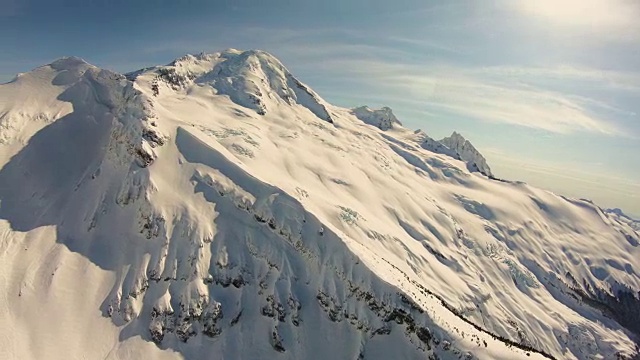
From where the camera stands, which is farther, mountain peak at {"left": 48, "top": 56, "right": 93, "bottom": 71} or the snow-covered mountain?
mountain peak at {"left": 48, "top": 56, "right": 93, "bottom": 71}

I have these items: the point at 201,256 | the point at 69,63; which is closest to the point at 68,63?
the point at 69,63

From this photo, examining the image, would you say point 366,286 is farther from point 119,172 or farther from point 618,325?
point 618,325

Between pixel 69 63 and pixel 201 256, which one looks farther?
pixel 69 63

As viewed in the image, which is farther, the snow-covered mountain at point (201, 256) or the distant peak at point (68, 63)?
the distant peak at point (68, 63)

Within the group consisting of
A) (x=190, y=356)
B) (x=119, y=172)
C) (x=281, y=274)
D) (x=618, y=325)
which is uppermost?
(x=119, y=172)

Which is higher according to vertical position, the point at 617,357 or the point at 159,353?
the point at 159,353

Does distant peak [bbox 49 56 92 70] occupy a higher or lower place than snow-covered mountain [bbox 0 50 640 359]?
higher

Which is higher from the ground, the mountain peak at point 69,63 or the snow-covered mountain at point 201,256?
the mountain peak at point 69,63

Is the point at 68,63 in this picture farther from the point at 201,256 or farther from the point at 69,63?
the point at 201,256

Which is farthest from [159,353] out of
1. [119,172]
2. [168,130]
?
[168,130]

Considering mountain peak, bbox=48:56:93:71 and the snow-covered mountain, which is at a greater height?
mountain peak, bbox=48:56:93:71

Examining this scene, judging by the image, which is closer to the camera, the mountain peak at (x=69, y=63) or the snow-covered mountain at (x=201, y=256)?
the snow-covered mountain at (x=201, y=256)
